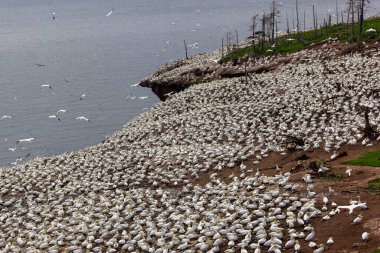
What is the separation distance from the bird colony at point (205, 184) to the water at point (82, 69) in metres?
19.3

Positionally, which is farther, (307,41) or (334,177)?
(307,41)

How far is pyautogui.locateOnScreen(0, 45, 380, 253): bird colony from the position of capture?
18078 millimetres

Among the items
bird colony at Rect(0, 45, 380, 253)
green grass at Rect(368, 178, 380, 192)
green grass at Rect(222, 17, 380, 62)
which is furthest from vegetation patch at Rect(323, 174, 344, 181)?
green grass at Rect(222, 17, 380, 62)

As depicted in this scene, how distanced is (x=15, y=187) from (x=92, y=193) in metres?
5.98

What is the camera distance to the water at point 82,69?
212 feet

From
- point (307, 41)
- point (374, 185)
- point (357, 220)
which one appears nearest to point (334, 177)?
point (374, 185)

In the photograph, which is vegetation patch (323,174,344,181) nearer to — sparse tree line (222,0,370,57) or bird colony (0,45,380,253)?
bird colony (0,45,380,253)

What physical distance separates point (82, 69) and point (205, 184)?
81746mm

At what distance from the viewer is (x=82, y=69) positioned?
103m

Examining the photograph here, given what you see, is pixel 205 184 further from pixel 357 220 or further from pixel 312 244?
pixel 312 244

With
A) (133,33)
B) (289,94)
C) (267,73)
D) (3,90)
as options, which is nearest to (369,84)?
(289,94)

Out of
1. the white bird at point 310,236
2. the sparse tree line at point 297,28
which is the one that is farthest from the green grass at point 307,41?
the white bird at point 310,236

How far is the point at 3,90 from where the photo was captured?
88.9 m

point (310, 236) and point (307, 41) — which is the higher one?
point (307, 41)
